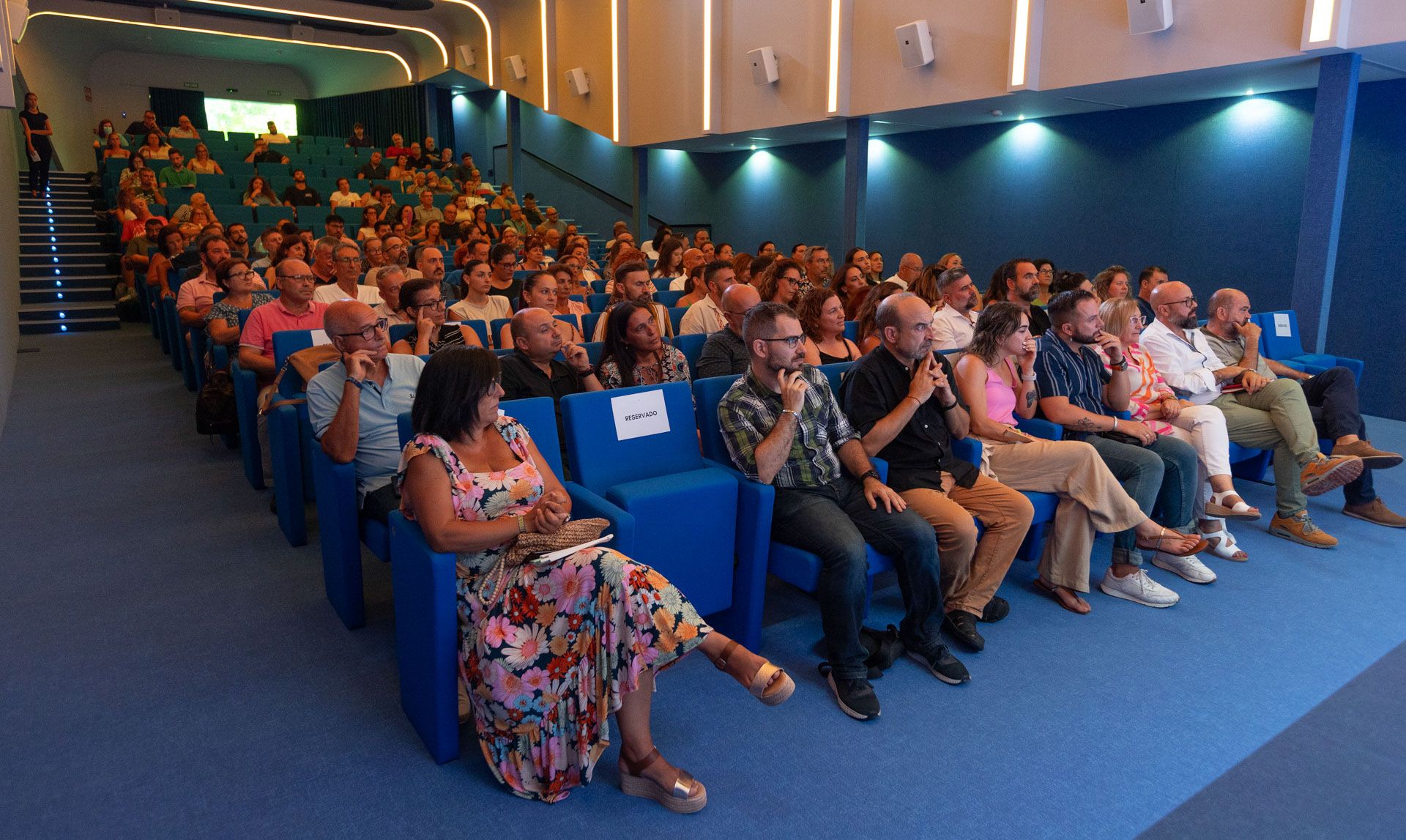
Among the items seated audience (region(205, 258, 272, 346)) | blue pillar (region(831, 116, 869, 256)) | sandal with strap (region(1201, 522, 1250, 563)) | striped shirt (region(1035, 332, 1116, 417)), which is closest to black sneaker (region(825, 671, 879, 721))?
striped shirt (region(1035, 332, 1116, 417))

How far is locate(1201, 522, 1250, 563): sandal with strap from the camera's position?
3.63 meters

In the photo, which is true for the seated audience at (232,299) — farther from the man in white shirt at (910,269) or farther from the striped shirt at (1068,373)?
the man in white shirt at (910,269)

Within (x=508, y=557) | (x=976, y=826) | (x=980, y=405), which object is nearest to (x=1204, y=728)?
(x=976, y=826)

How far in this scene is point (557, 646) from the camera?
6.68 feet

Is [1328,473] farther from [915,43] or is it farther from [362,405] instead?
[915,43]

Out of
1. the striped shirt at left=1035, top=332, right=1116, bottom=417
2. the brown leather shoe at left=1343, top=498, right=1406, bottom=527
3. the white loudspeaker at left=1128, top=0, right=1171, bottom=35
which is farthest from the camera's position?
the white loudspeaker at left=1128, top=0, right=1171, bottom=35

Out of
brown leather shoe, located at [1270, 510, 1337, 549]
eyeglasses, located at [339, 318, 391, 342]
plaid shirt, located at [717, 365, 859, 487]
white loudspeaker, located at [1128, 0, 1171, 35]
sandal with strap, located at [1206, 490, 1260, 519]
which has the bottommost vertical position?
brown leather shoe, located at [1270, 510, 1337, 549]

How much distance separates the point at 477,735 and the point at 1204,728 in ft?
6.32

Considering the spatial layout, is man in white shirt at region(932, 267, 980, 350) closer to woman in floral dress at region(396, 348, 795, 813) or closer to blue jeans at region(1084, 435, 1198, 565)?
blue jeans at region(1084, 435, 1198, 565)

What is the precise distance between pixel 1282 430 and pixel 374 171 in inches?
487

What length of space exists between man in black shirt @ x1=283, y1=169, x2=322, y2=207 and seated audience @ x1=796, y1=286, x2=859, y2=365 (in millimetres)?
9007

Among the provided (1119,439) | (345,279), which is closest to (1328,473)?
(1119,439)

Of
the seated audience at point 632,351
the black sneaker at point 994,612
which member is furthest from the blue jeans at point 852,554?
the seated audience at point 632,351

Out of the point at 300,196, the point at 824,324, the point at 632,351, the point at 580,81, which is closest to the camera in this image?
the point at 632,351
